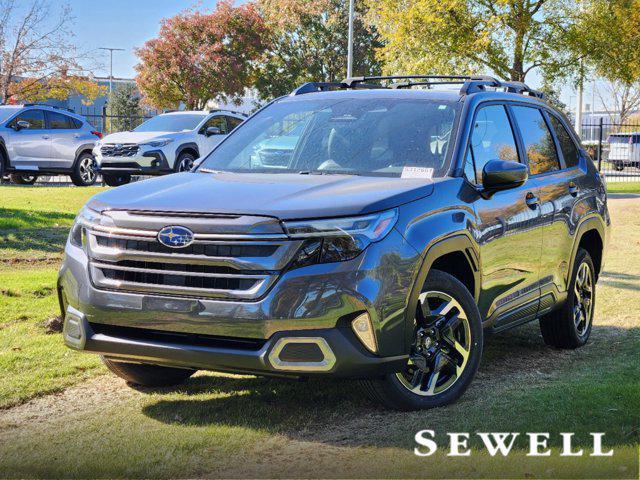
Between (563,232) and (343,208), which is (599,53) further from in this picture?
(343,208)

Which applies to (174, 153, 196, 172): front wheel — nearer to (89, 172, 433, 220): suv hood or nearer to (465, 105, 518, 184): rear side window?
(465, 105, 518, 184): rear side window

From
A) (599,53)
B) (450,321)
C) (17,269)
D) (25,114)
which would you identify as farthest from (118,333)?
(599,53)

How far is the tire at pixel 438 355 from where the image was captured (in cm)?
501

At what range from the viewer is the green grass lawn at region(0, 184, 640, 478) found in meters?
4.36

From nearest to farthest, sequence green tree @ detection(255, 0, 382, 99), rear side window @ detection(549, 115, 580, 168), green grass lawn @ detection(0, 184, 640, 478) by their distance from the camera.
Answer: green grass lawn @ detection(0, 184, 640, 478)
rear side window @ detection(549, 115, 580, 168)
green tree @ detection(255, 0, 382, 99)

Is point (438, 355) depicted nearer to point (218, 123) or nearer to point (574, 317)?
point (574, 317)

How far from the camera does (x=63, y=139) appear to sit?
22000mm

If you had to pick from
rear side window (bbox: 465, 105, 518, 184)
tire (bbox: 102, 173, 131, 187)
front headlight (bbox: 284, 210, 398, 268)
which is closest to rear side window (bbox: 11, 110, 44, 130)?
tire (bbox: 102, 173, 131, 187)

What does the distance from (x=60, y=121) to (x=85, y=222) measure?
59.0 ft

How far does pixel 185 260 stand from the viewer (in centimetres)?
461

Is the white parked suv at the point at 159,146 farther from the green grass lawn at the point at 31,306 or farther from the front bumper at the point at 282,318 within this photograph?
the front bumper at the point at 282,318

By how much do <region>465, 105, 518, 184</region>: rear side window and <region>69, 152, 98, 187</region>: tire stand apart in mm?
17114

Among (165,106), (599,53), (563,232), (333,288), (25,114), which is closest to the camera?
(333,288)

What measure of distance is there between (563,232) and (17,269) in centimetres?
629
